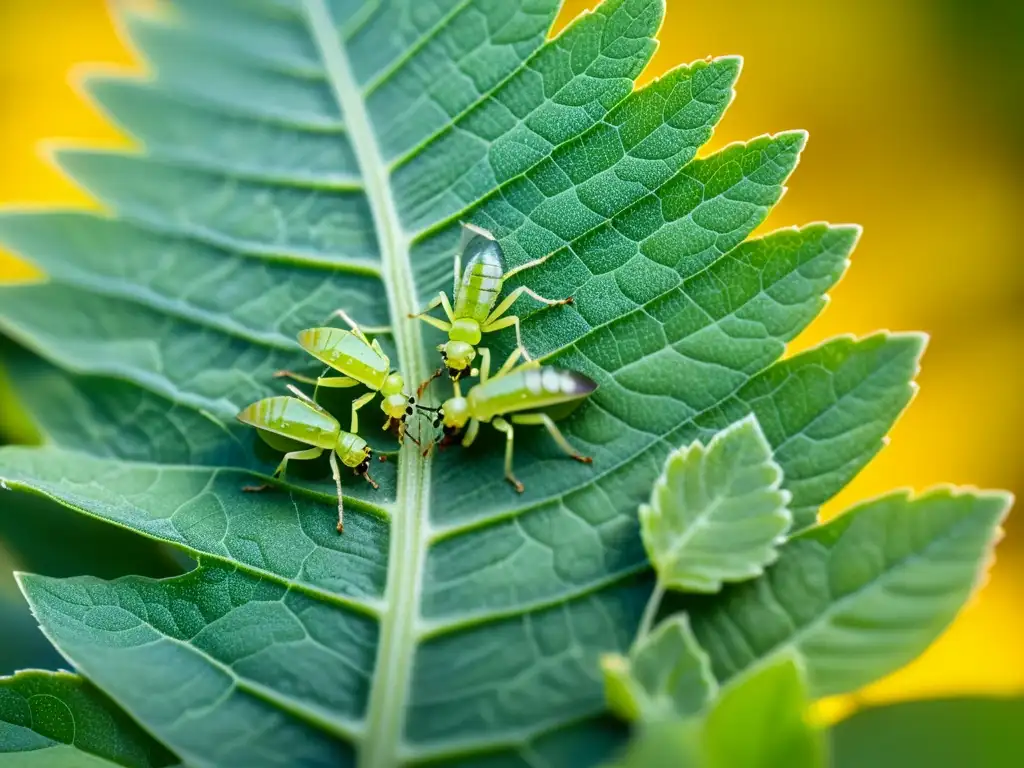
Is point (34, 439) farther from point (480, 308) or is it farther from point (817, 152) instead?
point (817, 152)

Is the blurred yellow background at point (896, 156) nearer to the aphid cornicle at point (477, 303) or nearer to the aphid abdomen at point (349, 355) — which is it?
the aphid cornicle at point (477, 303)

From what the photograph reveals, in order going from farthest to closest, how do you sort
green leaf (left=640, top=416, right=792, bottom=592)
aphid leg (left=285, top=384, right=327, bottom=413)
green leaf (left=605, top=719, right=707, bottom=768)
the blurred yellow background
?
the blurred yellow background < aphid leg (left=285, top=384, right=327, bottom=413) < green leaf (left=640, top=416, right=792, bottom=592) < green leaf (left=605, top=719, right=707, bottom=768)

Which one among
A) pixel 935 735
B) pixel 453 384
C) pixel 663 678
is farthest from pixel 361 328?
pixel 935 735

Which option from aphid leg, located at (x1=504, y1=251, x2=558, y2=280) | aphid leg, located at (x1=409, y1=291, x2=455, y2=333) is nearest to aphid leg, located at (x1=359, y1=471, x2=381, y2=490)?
aphid leg, located at (x1=409, y1=291, x2=455, y2=333)

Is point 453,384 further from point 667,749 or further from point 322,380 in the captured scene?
point 667,749

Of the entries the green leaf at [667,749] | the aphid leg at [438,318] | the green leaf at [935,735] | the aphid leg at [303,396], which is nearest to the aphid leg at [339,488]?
the aphid leg at [303,396]

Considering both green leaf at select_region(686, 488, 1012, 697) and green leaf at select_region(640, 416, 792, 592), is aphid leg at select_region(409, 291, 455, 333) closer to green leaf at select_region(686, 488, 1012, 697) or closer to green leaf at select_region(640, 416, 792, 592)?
green leaf at select_region(640, 416, 792, 592)

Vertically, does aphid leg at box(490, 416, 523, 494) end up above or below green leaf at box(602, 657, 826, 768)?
above
